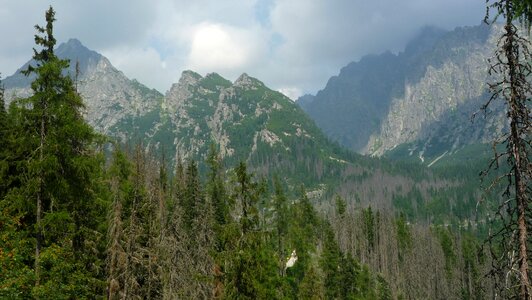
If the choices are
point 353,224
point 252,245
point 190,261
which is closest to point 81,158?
point 252,245

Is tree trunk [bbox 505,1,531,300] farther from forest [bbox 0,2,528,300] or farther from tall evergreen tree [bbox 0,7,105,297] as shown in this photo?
tall evergreen tree [bbox 0,7,105,297]

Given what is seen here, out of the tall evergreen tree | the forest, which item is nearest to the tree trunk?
the forest

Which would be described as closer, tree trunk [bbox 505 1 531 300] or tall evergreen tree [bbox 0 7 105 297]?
tree trunk [bbox 505 1 531 300]

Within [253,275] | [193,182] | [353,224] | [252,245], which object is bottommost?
[353,224]

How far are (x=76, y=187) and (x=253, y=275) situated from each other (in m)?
11.8

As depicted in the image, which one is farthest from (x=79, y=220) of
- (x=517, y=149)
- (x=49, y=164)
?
(x=517, y=149)

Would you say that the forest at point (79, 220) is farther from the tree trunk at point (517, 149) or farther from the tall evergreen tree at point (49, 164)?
the tree trunk at point (517, 149)

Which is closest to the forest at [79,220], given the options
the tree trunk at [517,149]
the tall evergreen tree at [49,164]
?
the tall evergreen tree at [49,164]

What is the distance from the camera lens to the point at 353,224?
5022 inches

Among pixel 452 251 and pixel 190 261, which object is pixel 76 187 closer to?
pixel 190 261

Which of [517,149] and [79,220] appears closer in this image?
[517,149]

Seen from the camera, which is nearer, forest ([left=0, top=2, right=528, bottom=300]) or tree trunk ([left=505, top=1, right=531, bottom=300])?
tree trunk ([left=505, top=1, right=531, bottom=300])

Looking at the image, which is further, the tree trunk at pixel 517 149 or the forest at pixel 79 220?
the forest at pixel 79 220

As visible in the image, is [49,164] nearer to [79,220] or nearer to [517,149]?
[79,220]
